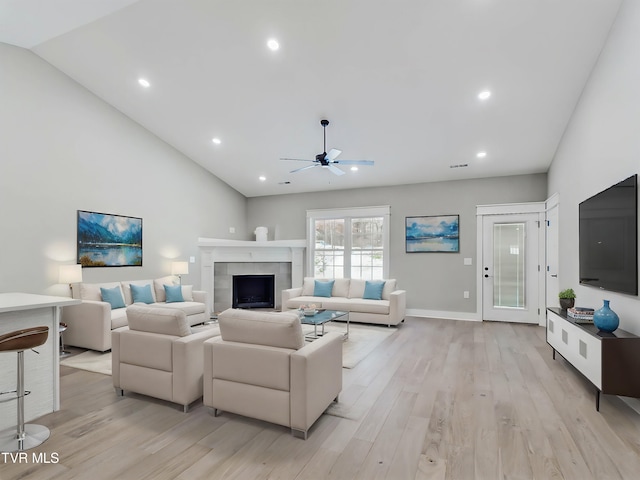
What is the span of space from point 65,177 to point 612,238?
254 inches

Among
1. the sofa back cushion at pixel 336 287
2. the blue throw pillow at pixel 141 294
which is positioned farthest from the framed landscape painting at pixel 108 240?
the sofa back cushion at pixel 336 287

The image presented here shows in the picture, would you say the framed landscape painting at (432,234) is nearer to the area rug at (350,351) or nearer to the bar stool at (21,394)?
the area rug at (350,351)

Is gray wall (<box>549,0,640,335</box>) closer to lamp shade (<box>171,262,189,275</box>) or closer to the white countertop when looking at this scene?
the white countertop

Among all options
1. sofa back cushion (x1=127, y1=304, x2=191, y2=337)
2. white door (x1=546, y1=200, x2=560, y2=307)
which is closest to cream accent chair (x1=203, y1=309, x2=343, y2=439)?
sofa back cushion (x1=127, y1=304, x2=191, y2=337)

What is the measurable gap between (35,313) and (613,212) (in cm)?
486

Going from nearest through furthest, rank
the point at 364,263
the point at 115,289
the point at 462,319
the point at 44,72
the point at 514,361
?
the point at 514,361
the point at 44,72
the point at 115,289
the point at 462,319
the point at 364,263

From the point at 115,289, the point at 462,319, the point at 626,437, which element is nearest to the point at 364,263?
the point at 462,319

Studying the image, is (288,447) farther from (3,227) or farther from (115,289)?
(3,227)

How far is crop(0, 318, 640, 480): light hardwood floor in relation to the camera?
6.57 ft

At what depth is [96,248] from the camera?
17.3 ft

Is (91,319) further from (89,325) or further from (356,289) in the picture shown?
(356,289)

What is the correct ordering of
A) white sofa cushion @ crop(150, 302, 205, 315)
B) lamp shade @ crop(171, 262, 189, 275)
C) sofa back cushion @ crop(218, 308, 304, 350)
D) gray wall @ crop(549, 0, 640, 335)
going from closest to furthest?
sofa back cushion @ crop(218, 308, 304, 350), gray wall @ crop(549, 0, 640, 335), white sofa cushion @ crop(150, 302, 205, 315), lamp shade @ crop(171, 262, 189, 275)

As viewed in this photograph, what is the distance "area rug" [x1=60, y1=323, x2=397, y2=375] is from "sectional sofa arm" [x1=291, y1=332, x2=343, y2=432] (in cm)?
126

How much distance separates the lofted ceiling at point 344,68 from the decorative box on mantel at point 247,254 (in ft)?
6.95
